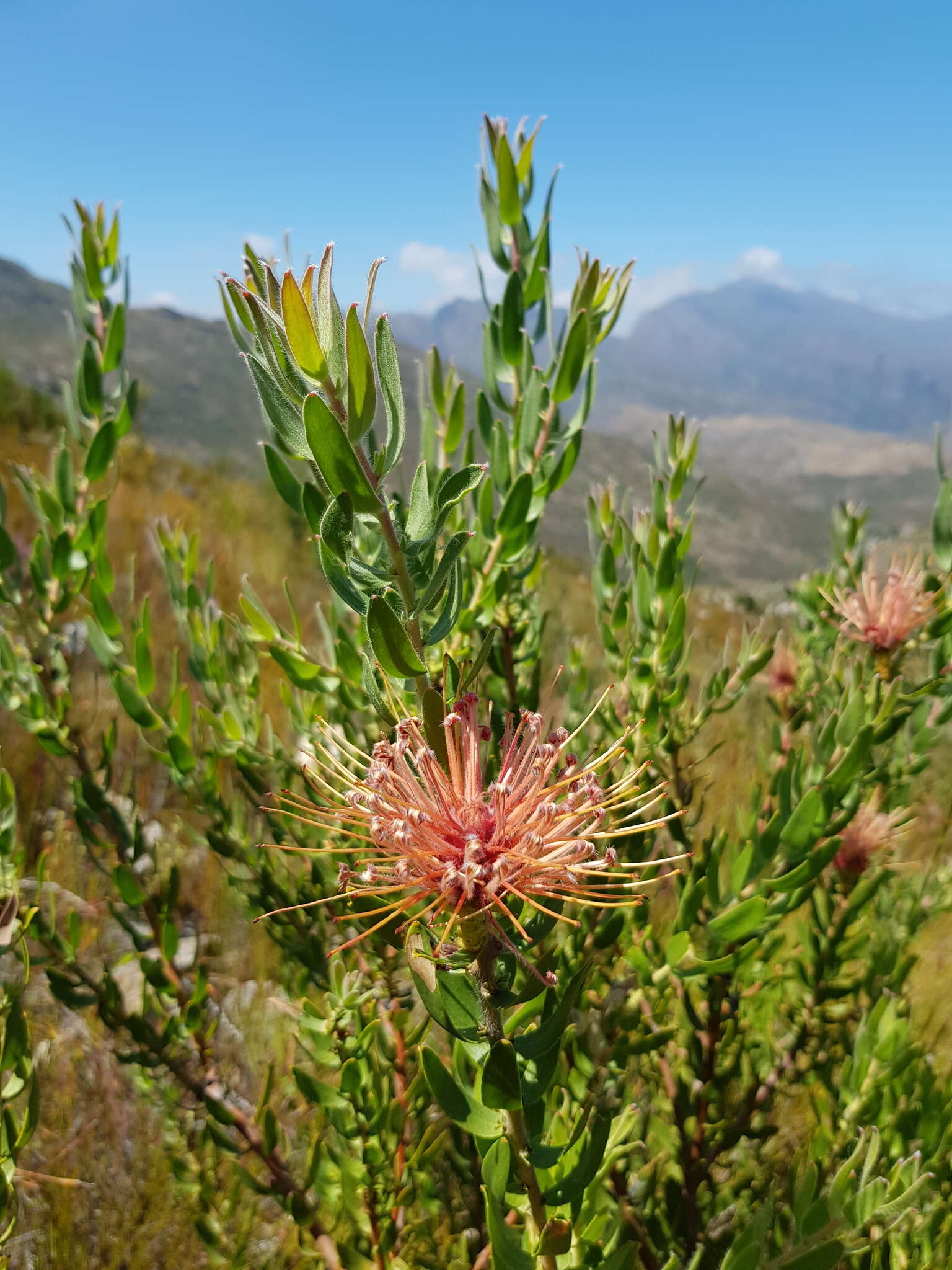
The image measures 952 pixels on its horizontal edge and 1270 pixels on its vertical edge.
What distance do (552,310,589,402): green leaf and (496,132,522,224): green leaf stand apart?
9.9 inches

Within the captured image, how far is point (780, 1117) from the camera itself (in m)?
2.27

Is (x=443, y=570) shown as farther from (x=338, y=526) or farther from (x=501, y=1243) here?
(x=501, y=1243)

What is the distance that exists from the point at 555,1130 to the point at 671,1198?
0.81 metres

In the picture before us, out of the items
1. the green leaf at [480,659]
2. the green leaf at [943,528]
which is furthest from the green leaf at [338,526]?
the green leaf at [943,528]

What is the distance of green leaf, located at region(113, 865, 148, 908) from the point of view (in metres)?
1.38

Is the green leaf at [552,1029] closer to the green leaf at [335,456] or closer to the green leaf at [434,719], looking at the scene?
the green leaf at [434,719]

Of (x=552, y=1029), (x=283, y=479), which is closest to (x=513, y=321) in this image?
(x=283, y=479)

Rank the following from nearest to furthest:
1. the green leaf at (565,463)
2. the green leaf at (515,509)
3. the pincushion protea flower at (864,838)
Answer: the green leaf at (515,509) → the green leaf at (565,463) → the pincushion protea flower at (864,838)

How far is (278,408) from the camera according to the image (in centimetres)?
66

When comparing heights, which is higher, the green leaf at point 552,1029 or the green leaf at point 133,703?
the green leaf at point 133,703

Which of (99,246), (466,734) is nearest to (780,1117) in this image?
(466,734)

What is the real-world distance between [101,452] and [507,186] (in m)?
0.86

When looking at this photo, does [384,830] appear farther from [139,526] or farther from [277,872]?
[139,526]

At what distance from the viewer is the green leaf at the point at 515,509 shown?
102 cm
